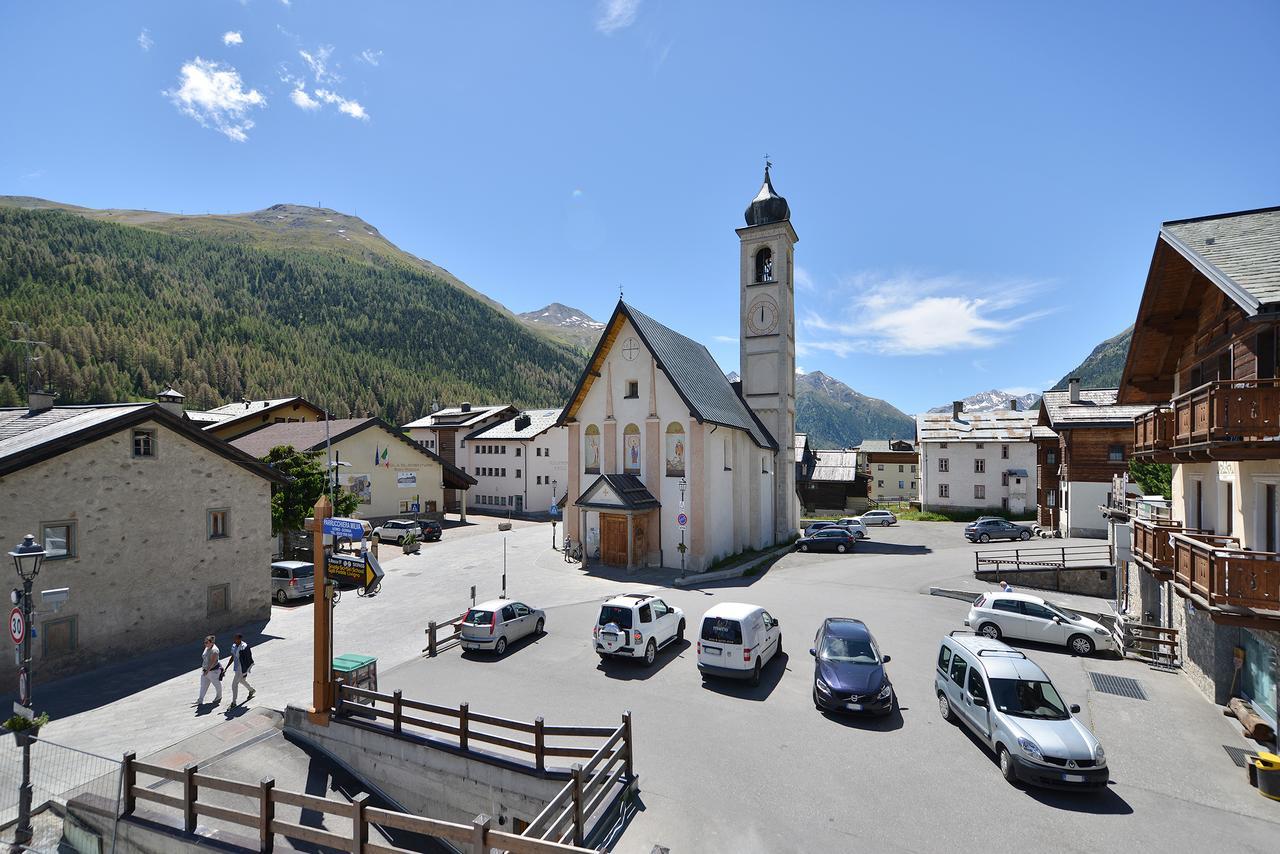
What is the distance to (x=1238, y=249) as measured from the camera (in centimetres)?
1169

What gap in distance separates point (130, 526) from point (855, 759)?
855 inches

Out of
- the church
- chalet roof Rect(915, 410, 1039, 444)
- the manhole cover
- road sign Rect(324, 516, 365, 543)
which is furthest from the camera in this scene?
chalet roof Rect(915, 410, 1039, 444)

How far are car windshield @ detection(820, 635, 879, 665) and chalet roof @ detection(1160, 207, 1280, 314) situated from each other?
9698 mm

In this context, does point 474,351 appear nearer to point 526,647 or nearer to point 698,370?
point 698,370

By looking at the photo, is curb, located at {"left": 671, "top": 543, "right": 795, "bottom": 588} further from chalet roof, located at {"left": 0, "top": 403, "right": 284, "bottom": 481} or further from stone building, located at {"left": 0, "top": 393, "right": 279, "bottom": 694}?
chalet roof, located at {"left": 0, "top": 403, "right": 284, "bottom": 481}

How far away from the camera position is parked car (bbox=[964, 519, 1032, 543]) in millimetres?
40125

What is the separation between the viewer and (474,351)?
18238 cm

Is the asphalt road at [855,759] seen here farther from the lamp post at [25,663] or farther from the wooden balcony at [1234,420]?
the lamp post at [25,663]

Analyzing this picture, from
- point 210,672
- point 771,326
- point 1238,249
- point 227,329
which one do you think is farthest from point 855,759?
point 227,329

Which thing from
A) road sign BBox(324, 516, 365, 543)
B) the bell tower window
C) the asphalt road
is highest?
the bell tower window

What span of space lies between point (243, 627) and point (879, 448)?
9151 centimetres

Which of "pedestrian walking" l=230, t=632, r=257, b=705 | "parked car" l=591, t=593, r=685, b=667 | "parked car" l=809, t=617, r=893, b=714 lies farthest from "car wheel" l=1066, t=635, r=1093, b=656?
"pedestrian walking" l=230, t=632, r=257, b=705

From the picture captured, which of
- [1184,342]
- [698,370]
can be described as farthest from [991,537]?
[1184,342]

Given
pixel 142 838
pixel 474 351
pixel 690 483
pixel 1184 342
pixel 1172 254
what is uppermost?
pixel 474 351
